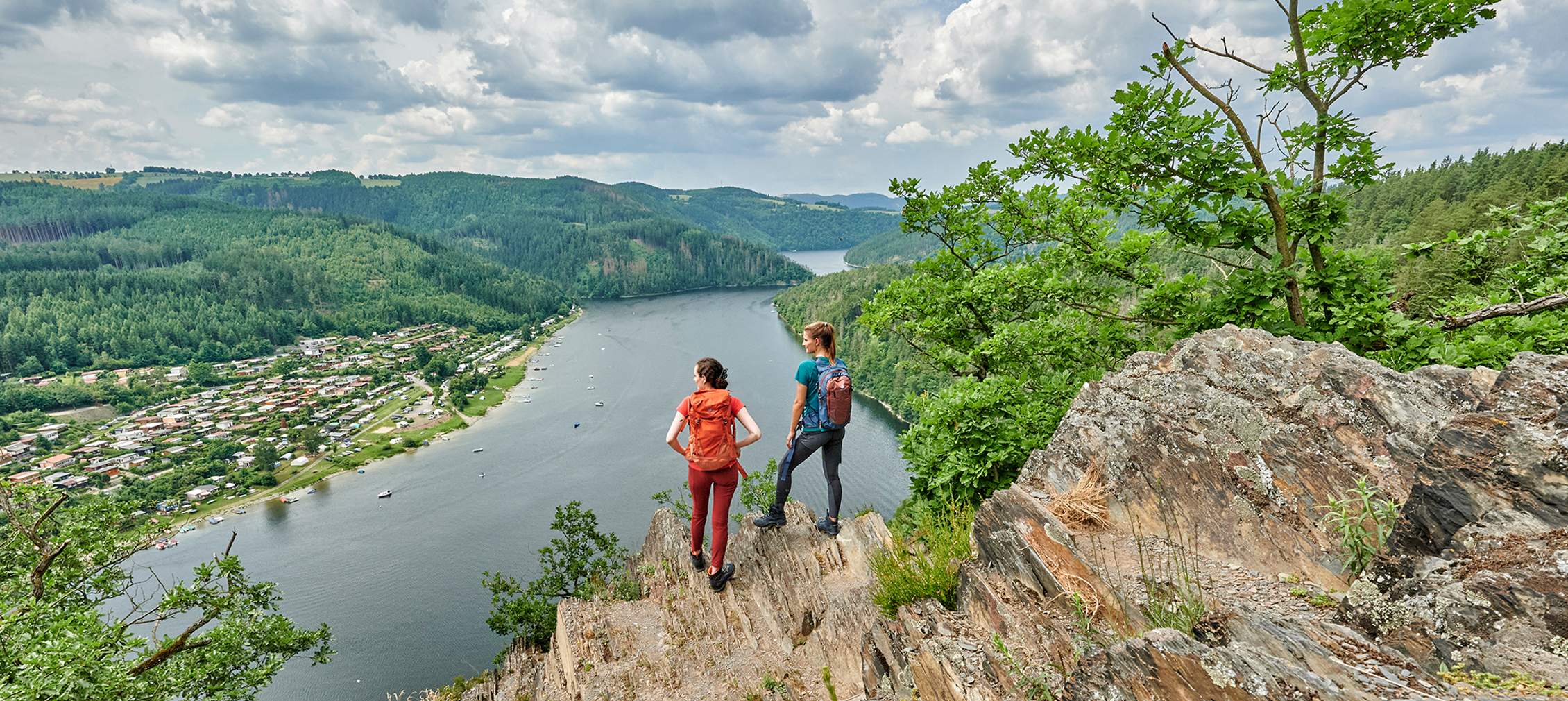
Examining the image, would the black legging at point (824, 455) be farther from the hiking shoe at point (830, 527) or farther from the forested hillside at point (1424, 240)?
the forested hillside at point (1424, 240)

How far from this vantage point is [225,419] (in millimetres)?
Result: 77312

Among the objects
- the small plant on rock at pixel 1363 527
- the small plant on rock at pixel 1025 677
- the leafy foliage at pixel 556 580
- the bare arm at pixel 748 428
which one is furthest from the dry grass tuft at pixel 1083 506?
the leafy foliage at pixel 556 580

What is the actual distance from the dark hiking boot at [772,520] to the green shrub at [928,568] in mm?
2388

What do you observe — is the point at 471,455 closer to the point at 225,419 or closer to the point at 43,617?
the point at 225,419

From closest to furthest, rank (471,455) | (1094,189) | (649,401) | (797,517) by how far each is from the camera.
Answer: (1094,189) < (797,517) < (471,455) < (649,401)

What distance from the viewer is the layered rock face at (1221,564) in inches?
99.9

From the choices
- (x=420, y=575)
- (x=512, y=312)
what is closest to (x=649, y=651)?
(x=420, y=575)

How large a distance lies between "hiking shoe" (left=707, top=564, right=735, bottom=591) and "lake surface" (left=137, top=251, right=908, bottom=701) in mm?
24209

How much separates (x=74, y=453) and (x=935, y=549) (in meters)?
97.4

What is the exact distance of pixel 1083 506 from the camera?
4836mm

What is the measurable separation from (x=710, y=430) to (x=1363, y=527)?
4.87 m

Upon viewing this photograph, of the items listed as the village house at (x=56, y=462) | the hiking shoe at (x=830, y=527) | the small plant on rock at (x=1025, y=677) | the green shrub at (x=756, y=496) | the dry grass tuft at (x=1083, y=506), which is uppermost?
the dry grass tuft at (x=1083, y=506)

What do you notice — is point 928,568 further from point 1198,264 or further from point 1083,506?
point 1198,264

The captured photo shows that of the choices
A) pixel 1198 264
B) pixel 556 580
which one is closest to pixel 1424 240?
pixel 1198 264
